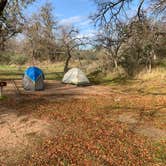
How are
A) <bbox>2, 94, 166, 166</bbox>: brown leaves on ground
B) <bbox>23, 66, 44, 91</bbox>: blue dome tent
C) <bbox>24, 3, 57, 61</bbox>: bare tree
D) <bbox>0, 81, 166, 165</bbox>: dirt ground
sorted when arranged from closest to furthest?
<bbox>2, 94, 166, 166</bbox>: brown leaves on ground
<bbox>0, 81, 166, 165</bbox>: dirt ground
<bbox>23, 66, 44, 91</bbox>: blue dome tent
<bbox>24, 3, 57, 61</bbox>: bare tree

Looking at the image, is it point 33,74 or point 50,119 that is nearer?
point 50,119

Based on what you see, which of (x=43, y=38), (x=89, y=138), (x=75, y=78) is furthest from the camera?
(x=43, y=38)

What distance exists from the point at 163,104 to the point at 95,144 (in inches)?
253

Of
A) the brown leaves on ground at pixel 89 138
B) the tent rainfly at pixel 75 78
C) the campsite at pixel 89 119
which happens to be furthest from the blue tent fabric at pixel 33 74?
the brown leaves on ground at pixel 89 138

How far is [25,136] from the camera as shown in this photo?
6422 millimetres

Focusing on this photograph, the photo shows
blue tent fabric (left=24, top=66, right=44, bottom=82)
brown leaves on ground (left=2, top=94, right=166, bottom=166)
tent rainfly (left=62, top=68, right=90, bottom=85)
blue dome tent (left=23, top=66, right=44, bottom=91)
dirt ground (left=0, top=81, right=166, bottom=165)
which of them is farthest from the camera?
tent rainfly (left=62, top=68, right=90, bottom=85)

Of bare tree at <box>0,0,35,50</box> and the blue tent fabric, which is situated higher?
bare tree at <box>0,0,35,50</box>

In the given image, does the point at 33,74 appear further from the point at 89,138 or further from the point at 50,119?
the point at 89,138

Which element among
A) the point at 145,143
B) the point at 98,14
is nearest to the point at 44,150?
the point at 145,143

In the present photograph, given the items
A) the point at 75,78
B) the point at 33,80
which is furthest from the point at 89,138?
the point at 75,78

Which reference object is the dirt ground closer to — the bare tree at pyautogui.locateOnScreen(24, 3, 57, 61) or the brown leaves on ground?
the brown leaves on ground

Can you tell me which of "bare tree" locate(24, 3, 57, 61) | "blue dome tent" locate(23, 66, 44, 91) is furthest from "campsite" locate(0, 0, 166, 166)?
"bare tree" locate(24, 3, 57, 61)

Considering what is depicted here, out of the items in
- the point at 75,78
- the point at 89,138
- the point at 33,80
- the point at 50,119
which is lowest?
the point at 89,138

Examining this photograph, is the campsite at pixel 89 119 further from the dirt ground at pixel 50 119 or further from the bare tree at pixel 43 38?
the bare tree at pixel 43 38
